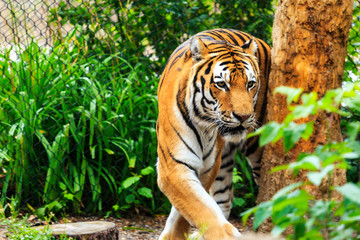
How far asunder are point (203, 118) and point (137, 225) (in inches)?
72.3

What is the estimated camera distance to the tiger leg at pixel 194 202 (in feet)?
10.1

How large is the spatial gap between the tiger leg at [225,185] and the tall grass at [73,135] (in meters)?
0.66

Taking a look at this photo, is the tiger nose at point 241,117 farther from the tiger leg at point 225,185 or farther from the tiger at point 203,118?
the tiger leg at point 225,185

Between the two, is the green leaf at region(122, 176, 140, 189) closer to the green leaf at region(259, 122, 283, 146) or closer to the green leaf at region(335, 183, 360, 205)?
the green leaf at region(259, 122, 283, 146)

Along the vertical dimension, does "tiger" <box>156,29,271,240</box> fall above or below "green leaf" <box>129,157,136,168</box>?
above

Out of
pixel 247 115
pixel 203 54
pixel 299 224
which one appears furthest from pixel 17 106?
pixel 299 224

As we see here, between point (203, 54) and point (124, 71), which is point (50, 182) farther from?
point (203, 54)

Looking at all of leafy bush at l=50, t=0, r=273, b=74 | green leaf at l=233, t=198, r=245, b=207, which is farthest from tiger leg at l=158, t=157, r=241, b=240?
leafy bush at l=50, t=0, r=273, b=74

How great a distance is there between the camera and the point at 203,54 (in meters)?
3.46

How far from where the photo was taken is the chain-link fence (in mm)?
4848

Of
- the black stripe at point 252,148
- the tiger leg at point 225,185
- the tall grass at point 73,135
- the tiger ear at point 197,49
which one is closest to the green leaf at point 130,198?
the tall grass at point 73,135

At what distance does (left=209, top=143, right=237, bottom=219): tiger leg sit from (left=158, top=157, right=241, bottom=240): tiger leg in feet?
3.61

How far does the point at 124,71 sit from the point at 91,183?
142 cm

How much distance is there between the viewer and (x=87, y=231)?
3557 millimetres
